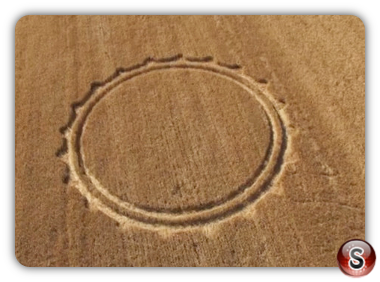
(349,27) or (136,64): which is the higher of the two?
(349,27)

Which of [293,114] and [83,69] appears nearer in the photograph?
[293,114]

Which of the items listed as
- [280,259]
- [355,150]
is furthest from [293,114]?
[280,259]

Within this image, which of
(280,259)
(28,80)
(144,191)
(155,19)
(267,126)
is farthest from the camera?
(155,19)

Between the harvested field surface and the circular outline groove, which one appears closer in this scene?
the harvested field surface

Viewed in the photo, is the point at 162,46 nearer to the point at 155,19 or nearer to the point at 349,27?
the point at 155,19

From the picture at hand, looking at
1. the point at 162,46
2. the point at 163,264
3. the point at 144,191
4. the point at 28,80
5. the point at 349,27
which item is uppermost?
the point at 349,27

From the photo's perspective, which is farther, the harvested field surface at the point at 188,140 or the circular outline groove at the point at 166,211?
the circular outline groove at the point at 166,211

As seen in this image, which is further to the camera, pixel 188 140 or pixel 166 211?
pixel 188 140

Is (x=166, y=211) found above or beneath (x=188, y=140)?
beneath
